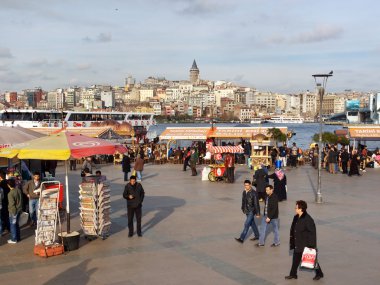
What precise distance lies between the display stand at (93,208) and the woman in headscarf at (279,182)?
5.90 meters

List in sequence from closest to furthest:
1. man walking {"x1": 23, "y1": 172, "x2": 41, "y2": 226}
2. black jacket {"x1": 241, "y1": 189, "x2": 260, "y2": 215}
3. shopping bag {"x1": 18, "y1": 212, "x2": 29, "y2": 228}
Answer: black jacket {"x1": 241, "y1": 189, "x2": 260, "y2": 215}
man walking {"x1": 23, "y1": 172, "x2": 41, "y2": 226}
shopping bag {"x1": 18, "y1": 212, "x2": 29, "y2": 228}

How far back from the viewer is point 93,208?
10289 millimetres

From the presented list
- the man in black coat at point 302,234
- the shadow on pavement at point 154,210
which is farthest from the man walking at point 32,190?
the man in black coat at point 302,234

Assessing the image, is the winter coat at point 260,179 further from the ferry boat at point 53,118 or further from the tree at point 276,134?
the ferry boat at point 53,118

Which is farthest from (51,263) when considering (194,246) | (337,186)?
(337,186)

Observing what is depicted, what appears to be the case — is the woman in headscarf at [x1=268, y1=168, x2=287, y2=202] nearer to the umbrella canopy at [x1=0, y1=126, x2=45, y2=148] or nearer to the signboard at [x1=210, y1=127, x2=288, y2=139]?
the umbrella canopy at [x1=0, y1=126, x2=45, y2=148]

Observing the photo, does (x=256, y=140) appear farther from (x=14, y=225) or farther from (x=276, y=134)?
(x=14, y=225)

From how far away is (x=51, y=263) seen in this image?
8602mm

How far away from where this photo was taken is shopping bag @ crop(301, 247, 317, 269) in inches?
289

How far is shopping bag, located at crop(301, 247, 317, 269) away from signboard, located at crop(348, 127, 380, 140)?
2254 cm

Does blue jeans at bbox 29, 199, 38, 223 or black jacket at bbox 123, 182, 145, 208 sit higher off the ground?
black jacket at bbox 123, 182, 145, 208

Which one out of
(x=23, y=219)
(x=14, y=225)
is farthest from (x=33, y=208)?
(x=14, y=225)

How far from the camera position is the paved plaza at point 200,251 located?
7.82 metres

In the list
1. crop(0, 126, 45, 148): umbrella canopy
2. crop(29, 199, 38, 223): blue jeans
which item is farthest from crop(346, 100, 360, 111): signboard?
crop(29, 199, 38, 223): blue jeans
